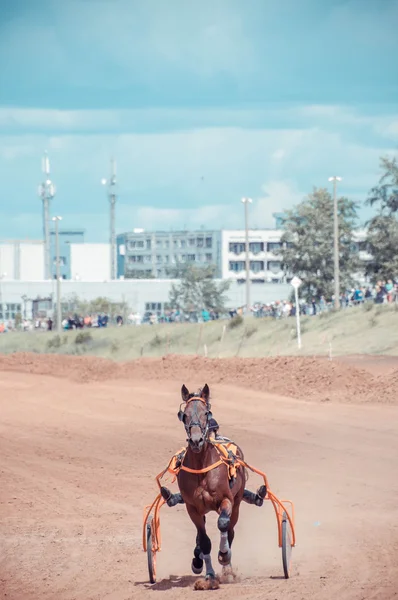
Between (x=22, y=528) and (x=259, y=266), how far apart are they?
5617 inches

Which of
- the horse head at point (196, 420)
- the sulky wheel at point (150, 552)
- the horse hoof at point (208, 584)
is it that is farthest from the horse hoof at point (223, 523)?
the sulky wheel at point (150, 552)

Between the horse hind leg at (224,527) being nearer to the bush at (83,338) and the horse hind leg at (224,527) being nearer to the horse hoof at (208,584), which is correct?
the horse hoof at (208,584)

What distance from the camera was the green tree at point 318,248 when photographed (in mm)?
81500

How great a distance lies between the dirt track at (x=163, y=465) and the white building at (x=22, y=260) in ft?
374

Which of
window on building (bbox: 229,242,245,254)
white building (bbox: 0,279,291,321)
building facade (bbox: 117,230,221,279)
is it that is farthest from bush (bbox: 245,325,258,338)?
building facade (bbox: 117,230,221,279)

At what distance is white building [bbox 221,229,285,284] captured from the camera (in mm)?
158250

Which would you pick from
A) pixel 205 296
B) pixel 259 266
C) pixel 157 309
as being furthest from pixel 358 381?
pixel 259 266

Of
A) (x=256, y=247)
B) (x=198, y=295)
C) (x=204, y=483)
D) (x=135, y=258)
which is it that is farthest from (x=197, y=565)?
(x=135, y=258)

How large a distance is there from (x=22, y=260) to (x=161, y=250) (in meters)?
32.4

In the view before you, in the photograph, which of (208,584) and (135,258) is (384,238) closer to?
(208,584)

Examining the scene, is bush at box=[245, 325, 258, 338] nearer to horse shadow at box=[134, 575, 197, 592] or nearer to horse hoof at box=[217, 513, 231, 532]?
horse shadow at box=[134, 575, 197, 592]

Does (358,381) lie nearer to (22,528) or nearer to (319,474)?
(319,474)

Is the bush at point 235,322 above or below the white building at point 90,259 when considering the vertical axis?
below

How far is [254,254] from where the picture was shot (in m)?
159
